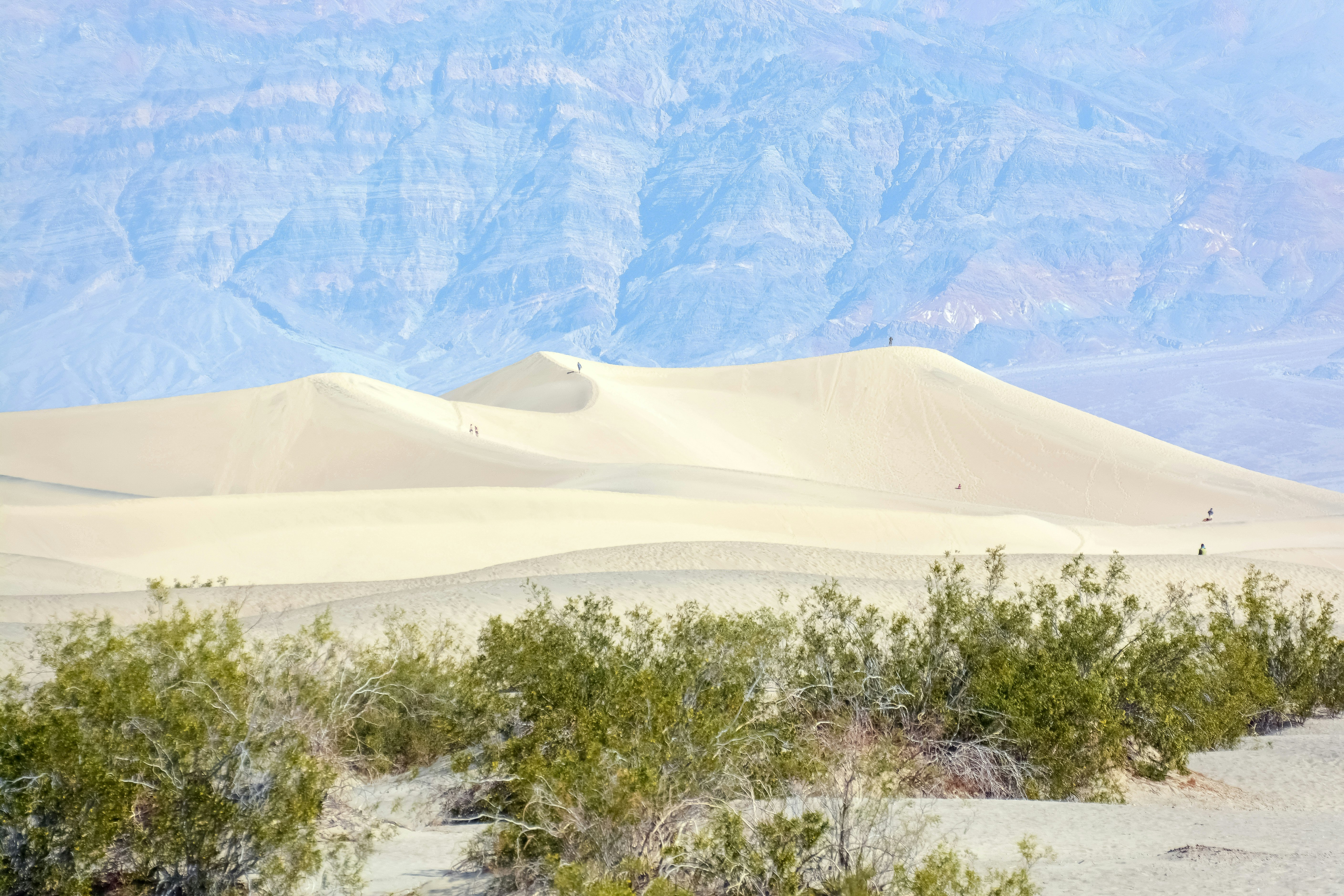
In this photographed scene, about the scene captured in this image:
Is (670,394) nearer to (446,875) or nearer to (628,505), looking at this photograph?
(628,505)

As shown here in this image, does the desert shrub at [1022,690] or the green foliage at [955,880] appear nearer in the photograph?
the green foliage at [955,880]

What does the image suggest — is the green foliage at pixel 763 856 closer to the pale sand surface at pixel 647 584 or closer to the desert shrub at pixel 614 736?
the desert shrub at pixel 614 736

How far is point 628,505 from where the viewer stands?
32156 millimetres

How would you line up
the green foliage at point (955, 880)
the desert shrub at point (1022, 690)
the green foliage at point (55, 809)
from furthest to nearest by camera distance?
the desert shrub at point (1022, 690)
the green foliage at point (55, 809)
the green foliage at point (955, 880)

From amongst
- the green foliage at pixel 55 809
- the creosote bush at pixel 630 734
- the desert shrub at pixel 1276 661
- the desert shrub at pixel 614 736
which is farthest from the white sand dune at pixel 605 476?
the green foliage at pixel 55 809

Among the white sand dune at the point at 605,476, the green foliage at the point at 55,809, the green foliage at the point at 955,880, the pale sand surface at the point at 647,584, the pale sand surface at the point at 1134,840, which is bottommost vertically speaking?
the pale sand surface at the point at 1134,840

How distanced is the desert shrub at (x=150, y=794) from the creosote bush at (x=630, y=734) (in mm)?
19

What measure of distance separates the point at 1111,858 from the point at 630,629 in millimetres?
5757

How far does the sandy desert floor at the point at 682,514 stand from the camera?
424 inches

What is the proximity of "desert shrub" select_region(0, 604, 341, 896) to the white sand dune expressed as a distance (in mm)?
15732

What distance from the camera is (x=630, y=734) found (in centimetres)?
915

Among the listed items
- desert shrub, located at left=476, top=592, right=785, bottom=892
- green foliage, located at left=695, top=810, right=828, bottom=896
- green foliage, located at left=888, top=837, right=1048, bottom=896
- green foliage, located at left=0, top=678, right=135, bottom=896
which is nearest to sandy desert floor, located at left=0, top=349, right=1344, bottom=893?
green foliage, located at left=888, top=837, right=1048, bottom=896

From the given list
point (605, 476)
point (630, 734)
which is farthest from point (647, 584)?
point (605, 476)

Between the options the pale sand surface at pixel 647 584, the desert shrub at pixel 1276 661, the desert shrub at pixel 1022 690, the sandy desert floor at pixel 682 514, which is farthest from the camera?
the pale sand surface at pixel 647 584
